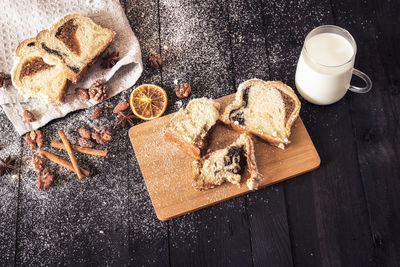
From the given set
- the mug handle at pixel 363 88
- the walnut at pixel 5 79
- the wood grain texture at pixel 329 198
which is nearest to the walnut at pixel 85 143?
the walnut at pixel 5 79

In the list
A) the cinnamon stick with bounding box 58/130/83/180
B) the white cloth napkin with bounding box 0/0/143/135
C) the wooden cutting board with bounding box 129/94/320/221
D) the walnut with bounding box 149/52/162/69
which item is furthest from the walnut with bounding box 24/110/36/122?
the walnut with bounding box 149/52/162/69

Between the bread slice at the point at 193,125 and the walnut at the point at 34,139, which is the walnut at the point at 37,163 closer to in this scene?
the walnut at the point at 34,139

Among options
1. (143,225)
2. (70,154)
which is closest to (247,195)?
(143,225)

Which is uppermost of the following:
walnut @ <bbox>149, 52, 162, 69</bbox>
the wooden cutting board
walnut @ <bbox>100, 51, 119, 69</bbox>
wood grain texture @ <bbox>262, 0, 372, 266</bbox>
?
walnut @ <bbox>100, 51, 119, 69</bbox>

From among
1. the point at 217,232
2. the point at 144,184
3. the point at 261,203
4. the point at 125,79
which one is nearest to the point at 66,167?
the point at 144,184

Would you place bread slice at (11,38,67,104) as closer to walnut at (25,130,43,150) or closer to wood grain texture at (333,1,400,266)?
walnut at (25,130,43,150)
